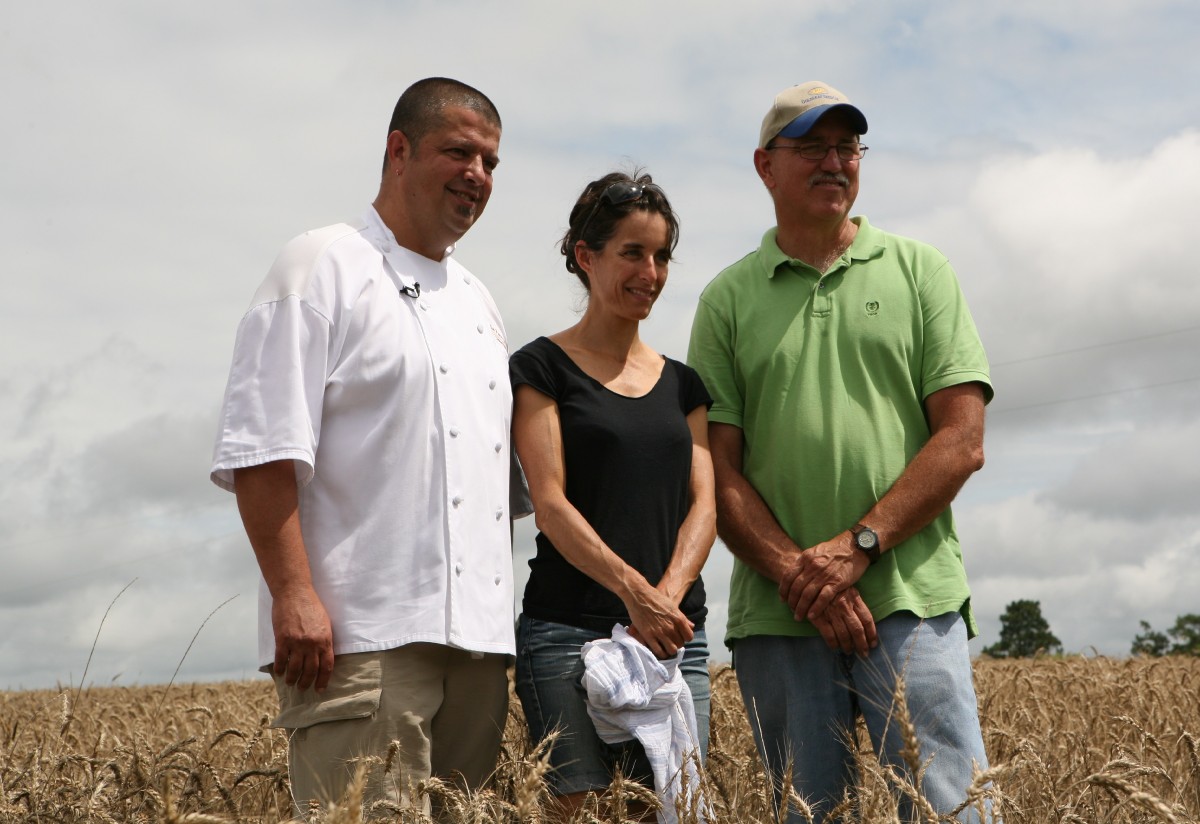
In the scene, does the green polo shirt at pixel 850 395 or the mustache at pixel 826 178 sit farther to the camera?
the mustache at pixel 826 178

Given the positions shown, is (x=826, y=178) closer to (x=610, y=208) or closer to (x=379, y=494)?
(x=610, y=208)

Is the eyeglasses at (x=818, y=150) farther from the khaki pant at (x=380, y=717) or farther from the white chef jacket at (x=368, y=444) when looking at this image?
the khaki pant at (x=380, y=717)

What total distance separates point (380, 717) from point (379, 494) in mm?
623

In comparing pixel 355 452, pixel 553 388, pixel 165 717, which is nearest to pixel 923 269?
pixel 553 388

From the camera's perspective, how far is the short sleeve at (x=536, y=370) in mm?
4090

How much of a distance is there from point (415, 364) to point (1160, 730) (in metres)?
4.92

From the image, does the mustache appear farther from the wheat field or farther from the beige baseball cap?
the wheat field

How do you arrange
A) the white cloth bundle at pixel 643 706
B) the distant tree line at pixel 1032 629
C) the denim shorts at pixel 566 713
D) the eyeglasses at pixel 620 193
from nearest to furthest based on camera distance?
the white cloth bundle at pixel 643 706 → the denim shorts at pixel 566 713 → the eyeglasses at pixel 620 193 → the distant tree line at pixel 1032 629

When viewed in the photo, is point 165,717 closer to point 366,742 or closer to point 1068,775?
point 366,742

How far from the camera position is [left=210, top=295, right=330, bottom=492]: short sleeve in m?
3.51

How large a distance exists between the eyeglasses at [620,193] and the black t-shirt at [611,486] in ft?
1.83

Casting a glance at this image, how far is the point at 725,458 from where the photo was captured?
14.2 feet

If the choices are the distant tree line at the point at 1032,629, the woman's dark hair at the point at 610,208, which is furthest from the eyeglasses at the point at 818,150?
the distant tree line at the point at 1032,629

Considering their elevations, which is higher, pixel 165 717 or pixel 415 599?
pixel 415 599
